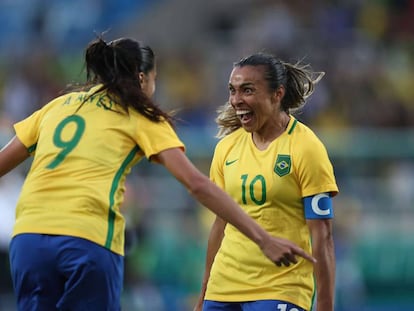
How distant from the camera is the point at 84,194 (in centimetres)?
678

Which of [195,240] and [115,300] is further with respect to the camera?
[195,240]

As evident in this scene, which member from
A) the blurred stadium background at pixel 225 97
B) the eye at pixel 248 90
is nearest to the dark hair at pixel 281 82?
the eye at pixel 248 90

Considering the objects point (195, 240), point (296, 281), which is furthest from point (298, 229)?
point (195, 240)

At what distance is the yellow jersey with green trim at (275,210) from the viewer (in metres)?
7.23

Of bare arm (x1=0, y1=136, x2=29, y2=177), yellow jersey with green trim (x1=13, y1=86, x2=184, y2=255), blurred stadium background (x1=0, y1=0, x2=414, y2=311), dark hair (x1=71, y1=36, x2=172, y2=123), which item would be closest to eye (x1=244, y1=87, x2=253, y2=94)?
dark hair (x1=71, y1=36, x2=172, y2=123)

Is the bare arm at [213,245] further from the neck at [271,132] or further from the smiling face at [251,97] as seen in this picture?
the smiling face at [251,97]

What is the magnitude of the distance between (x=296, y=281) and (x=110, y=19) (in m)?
14.2

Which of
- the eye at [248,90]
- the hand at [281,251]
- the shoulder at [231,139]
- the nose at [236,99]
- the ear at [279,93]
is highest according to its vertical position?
the ear at [279,93]

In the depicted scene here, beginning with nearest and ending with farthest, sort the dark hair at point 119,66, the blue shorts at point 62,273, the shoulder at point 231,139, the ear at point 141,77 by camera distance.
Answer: the blue shorts at point 62,273 < the dark hair at point 119,66 < the ear at point 141,77 < the shoulder at point 231,139

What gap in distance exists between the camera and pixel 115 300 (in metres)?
6.96

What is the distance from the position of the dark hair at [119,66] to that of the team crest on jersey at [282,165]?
0.75m

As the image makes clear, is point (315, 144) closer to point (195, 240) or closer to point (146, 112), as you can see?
point (146, 112)

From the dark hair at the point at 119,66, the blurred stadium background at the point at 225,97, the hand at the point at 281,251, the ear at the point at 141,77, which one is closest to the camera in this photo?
the hand at the point at 281,251

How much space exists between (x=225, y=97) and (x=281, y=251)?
1230 cm
